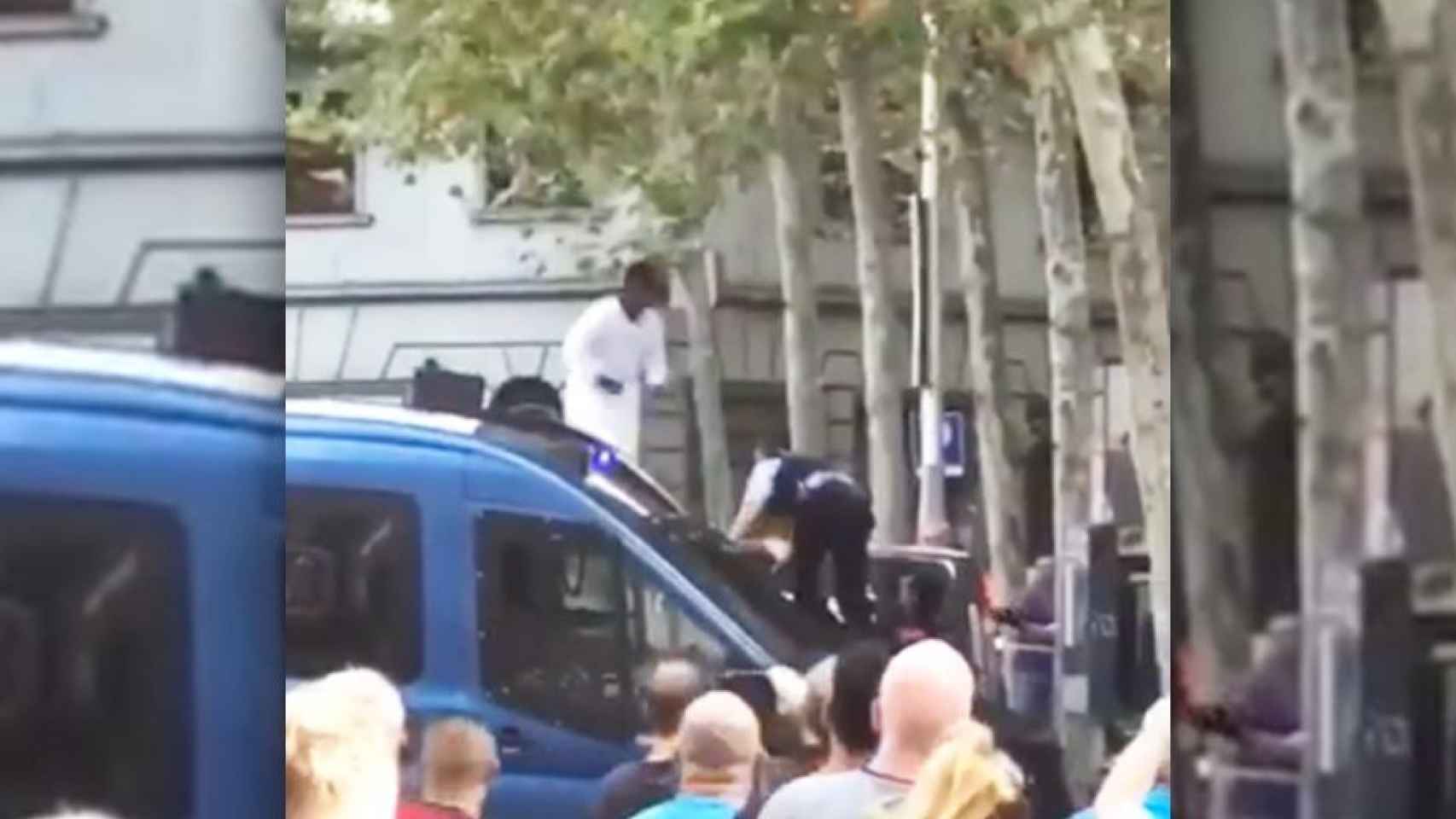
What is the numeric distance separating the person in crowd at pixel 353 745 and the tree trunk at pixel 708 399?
0.48 metres

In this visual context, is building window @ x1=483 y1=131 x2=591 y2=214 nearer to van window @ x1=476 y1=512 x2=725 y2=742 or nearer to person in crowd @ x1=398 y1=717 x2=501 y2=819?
van window @ x1=476 y1=512 x2=725 y2=742

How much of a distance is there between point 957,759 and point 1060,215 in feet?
2.36

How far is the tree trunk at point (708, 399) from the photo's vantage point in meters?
2.93

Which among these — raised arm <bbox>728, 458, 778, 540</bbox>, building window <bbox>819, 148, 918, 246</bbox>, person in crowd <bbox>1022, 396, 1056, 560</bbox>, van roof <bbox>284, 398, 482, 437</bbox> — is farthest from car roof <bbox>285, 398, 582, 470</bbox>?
person in crowd <bbox>1022, 396, 1056, 560</bbox>

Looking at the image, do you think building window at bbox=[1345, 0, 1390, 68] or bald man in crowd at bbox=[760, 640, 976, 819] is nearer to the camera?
bald man in crowd at bbox=[760, 640, 976, 819]

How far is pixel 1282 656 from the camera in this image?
3.02m

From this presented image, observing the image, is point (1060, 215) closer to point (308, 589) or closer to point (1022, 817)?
point (1022, 817)

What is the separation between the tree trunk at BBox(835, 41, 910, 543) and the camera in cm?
291

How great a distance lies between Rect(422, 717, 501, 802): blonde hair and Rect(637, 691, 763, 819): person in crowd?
212 mm

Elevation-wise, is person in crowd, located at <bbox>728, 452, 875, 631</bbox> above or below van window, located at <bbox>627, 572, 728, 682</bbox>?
above

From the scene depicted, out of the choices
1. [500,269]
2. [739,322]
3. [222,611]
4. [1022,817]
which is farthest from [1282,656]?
[222,611]

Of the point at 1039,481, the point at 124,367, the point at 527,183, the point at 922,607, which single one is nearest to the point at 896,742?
the point at 922,607

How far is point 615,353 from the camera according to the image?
2910 mm

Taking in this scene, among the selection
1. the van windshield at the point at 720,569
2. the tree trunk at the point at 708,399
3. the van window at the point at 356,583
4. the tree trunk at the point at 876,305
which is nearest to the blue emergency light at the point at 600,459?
the van windshield at the point at 720,569
